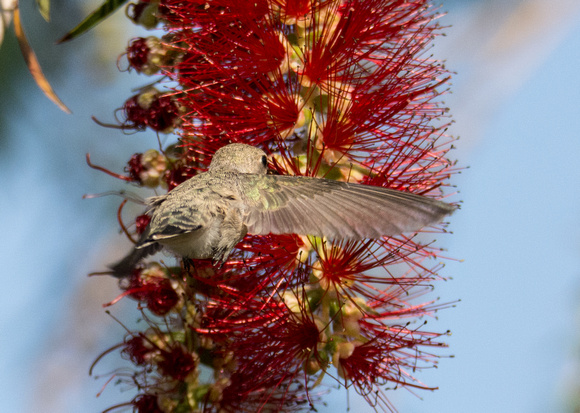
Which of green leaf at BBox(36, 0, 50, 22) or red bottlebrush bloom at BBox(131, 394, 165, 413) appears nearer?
green leaf at BBox(36, 0, 50, 22)

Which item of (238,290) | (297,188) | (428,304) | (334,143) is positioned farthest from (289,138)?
(428,304)

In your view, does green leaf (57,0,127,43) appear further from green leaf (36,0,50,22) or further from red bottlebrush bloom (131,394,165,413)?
red bottlebrush bloom (131,394,165,413)

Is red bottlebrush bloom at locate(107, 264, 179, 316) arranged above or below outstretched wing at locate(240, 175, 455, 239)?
below

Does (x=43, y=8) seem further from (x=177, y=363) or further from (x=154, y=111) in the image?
(x=177, y=363)

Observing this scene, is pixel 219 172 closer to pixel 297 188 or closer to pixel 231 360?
pixel 297 188

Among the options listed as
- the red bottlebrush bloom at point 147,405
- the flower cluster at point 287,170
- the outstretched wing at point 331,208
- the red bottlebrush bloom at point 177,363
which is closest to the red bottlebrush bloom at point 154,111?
the flower cluster at point 287,170

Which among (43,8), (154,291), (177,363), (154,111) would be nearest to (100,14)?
(43,8)

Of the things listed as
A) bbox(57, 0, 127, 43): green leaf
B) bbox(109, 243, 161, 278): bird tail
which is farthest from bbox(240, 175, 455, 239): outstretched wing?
bbox(57, 0, 127, 43): green leaf
